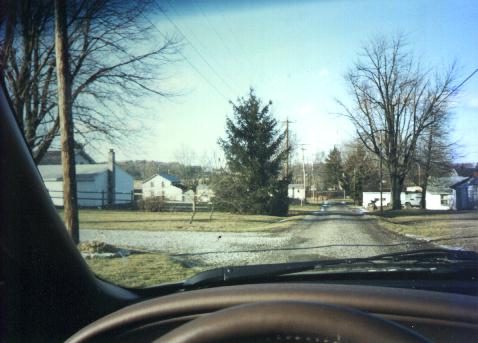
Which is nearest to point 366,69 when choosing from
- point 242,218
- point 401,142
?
point 401,142

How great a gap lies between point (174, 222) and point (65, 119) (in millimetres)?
3684

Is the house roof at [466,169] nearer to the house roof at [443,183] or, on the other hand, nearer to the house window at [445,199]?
the house roof at [443,183]

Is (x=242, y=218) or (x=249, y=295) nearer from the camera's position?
(x=249, y=295)

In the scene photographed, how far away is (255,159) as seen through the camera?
4527mm

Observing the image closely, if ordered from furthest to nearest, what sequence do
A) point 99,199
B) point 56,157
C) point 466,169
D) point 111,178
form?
point 99,199 < point 111,178 < point 56,157 < point 466,169

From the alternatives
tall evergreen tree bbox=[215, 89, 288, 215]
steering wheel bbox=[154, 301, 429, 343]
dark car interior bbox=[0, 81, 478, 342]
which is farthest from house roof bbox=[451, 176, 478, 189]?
steering wheel bbox=[154, 301, 429, 343]

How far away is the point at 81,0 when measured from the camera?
380 cm

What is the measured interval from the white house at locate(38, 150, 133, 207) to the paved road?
0.44m

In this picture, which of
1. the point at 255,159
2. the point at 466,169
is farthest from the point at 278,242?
the point at 466,169

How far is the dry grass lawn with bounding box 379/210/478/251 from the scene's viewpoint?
3607mm

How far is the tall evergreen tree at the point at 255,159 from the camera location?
3662mm

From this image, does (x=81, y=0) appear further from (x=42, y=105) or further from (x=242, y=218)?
(x=242, y=218)

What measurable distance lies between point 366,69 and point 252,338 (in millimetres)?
2780

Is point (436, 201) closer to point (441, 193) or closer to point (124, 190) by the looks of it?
point (441, 193)
